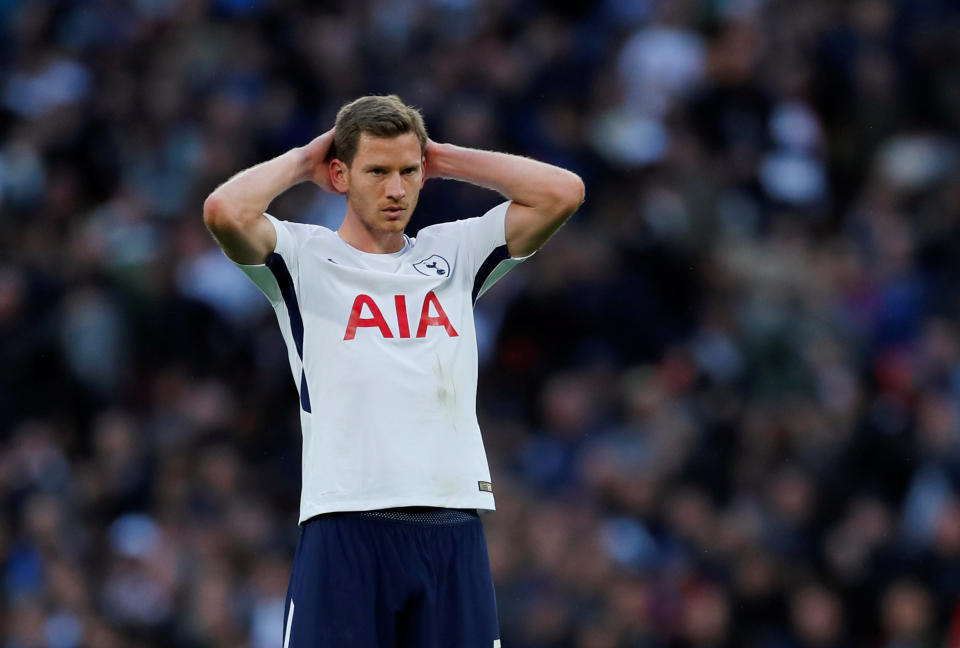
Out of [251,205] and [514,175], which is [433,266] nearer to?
[514,175]

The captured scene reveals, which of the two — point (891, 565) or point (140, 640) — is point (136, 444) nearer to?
point (140, 640)

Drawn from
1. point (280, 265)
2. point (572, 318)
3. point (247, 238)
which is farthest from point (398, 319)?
point (572, 318)

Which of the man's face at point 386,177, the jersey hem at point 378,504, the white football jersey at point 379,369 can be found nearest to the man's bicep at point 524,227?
the white football jersey at point 379,369

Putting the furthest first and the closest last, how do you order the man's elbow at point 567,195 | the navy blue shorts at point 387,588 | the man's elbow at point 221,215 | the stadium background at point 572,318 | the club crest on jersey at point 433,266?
the stadium background at point 572,318, the man's elbow at point 567,195, the club crest on jersey at point 433,266, the man's elbow at point 221,215, the navy blue shorts at point 387,588

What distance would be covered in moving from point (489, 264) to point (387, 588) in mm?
1284

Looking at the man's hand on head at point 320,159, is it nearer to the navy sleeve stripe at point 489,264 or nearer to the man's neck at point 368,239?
the man's neck at point 368,239

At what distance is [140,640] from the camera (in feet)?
36.8

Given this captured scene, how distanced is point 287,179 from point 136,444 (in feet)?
22.9

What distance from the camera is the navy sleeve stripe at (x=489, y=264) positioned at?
598cm

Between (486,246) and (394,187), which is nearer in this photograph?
(394,187)

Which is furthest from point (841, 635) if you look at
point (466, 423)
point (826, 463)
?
point (466, 423)

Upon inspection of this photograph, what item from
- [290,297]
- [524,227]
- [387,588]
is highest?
[524,227]

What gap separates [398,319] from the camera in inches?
221

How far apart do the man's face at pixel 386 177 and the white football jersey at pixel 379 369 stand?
16 centimetres
